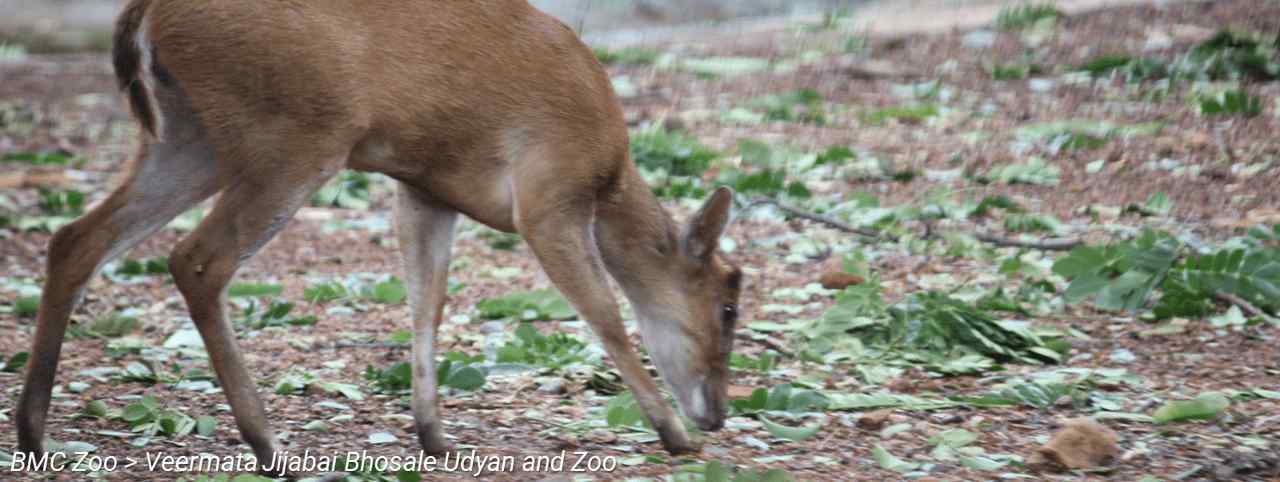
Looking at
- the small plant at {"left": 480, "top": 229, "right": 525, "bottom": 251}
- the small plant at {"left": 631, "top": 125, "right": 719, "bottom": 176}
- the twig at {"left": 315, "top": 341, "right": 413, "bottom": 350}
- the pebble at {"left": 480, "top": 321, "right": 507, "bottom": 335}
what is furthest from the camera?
the small plant at {"left": 631, "top": 125, "right": 719, "bottom": 176}

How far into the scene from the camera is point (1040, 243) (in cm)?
681

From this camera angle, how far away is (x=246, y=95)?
4133 millimetres

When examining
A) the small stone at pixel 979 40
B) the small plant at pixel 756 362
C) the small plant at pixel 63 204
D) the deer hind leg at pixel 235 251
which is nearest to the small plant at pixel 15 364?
the deer hind leg at pixel 235 251

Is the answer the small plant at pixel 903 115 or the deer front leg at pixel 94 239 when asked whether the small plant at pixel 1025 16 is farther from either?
the deer front leg at pixel 94 239

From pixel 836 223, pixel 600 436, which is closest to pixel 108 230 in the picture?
pixel 600 436

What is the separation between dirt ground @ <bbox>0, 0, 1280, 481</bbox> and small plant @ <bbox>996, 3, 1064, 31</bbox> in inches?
6.1

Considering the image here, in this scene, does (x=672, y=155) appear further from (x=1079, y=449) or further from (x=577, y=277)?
(x=1079, y=449)

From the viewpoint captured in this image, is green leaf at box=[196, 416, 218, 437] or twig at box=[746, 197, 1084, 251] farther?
twig at box=[746, 197, 1084, 251]

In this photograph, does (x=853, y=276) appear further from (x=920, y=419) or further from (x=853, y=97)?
(x=853, y=97)

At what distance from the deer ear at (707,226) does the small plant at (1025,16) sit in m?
7.53

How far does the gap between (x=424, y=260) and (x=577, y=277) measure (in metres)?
0.54

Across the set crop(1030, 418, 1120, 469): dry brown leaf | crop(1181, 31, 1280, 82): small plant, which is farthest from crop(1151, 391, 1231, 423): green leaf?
crop(1181, 31, 1280, 82): small plant

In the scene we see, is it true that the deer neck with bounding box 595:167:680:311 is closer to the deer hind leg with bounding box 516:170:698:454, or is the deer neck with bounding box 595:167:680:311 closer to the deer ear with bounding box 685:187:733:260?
the deer ear with bounding box 685:187:733:260

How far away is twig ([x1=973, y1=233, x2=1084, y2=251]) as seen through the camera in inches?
264
